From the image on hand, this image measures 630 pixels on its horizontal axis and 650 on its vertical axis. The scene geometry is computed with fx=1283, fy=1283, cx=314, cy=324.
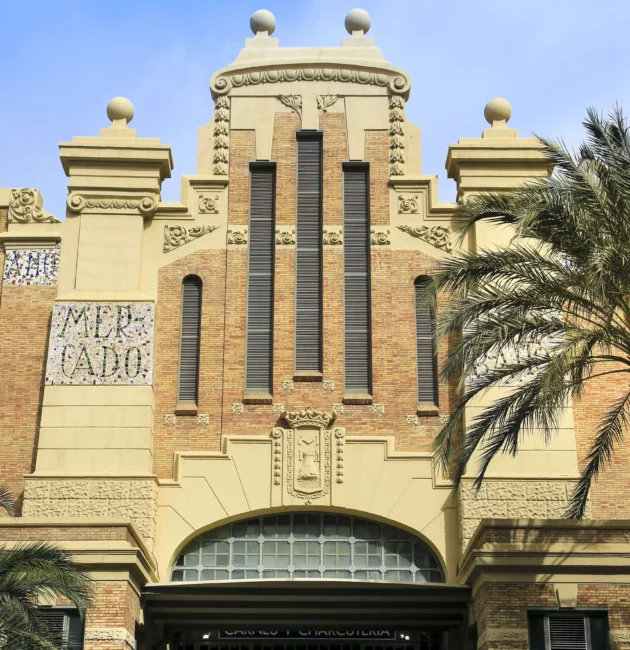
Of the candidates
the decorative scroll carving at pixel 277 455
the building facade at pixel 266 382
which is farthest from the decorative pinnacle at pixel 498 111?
the decorative scroll carving at pixel 277 455

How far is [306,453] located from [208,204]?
5.99m

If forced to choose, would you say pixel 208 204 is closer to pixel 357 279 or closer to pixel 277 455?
pixel 357 279

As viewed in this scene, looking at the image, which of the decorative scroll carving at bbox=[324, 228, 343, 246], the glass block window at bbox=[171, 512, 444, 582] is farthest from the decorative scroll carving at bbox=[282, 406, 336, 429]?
the decorative scroll carving at bbox=[324, 228, 343, 246]

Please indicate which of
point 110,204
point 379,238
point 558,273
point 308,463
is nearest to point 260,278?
point 379,238

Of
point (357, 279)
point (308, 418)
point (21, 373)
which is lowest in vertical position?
point (308, 418)

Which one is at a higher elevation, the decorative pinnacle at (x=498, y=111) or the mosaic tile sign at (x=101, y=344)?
the decorative pinnacle at (x=498, y=111)

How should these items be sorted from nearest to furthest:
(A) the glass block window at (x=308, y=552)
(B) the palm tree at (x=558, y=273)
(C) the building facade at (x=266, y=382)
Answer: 1. (B) the palm tree at (x=558, y=273)
2. (C) the building facade at (x=266, y=382)
3. (A) the glass block window at (x=308, y=552)

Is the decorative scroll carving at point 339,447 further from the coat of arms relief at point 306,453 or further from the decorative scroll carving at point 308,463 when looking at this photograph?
the decorative scroll carving at point 308,463

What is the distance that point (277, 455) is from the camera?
25.3 m

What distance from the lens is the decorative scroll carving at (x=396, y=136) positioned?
91.6ft

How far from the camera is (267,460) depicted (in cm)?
2528

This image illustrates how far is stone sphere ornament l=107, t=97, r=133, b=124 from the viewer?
93.3ft

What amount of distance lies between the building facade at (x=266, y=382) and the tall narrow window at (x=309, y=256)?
47mm

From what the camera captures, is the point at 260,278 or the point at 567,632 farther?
the point at 260,278
